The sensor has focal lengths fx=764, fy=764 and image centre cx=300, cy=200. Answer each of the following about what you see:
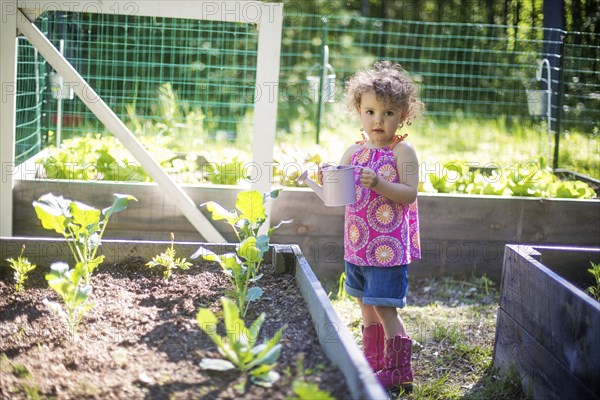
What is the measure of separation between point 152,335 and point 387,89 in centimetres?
115

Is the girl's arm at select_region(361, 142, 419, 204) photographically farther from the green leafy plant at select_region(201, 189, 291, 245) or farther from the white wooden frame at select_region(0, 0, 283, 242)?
the white wooden frame at select_region(0, 0, 283, 242)

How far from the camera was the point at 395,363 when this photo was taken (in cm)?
271

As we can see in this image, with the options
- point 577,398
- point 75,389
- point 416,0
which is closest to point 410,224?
point 577,398

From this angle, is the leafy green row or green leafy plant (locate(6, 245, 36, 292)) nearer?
green leafy plant (locate(6, 245, 36, 292))

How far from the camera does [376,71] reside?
281cm

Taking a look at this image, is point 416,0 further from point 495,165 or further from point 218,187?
point 218,187

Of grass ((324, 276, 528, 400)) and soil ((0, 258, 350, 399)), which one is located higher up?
soil ((0, 258, 350, 399))

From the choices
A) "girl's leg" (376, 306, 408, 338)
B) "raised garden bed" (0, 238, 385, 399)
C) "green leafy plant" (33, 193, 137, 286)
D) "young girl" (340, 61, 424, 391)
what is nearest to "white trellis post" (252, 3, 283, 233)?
"raised garden bed" (0, 238, 385, 399)

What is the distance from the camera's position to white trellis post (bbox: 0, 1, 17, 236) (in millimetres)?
3297

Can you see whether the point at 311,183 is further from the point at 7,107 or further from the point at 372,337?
the point at 7,107

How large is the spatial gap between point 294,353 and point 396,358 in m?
0.72

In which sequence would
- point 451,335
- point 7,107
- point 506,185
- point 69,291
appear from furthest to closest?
point 506,185 < point 7,107 < point 451,335 < point 69,291

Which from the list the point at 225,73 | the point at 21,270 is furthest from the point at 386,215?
the point at 225,73

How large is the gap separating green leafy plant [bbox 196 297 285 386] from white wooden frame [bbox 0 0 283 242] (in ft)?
4.77
